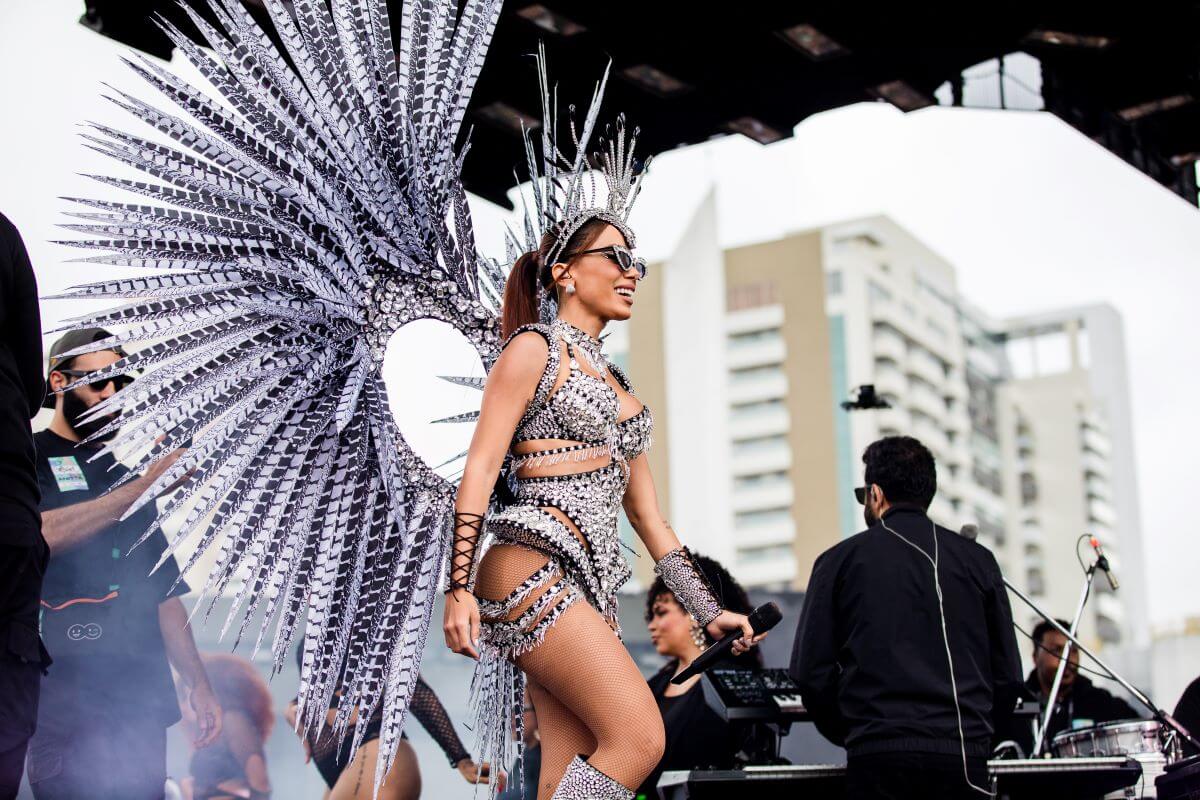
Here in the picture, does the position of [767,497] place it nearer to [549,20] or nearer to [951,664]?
[549,20]

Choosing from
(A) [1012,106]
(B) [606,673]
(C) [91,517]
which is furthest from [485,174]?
(B) [606,673]


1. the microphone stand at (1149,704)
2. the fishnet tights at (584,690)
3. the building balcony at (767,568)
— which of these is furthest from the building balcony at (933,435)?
the fishnet tights at (584,690)

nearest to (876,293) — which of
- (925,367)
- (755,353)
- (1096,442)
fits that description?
(925,367)

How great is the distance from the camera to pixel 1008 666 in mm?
3424

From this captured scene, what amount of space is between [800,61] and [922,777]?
3953mm

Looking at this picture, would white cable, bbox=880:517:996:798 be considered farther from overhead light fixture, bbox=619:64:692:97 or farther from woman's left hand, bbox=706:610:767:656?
overhead light fixture, bbox=619:64:692:97

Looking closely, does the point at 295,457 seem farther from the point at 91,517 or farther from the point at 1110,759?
the point at 1110,759

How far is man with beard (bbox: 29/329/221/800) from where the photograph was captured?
139 inches

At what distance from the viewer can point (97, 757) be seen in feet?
11.8

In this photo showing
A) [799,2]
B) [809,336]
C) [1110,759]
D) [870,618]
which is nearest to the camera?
[870,618]

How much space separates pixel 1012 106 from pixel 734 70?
1.39 m

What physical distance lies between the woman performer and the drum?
213 cm

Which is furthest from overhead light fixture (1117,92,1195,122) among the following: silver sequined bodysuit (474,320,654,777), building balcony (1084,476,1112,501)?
building balcony (1084,476,1112,501)

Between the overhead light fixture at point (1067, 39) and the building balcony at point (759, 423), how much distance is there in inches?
3262
